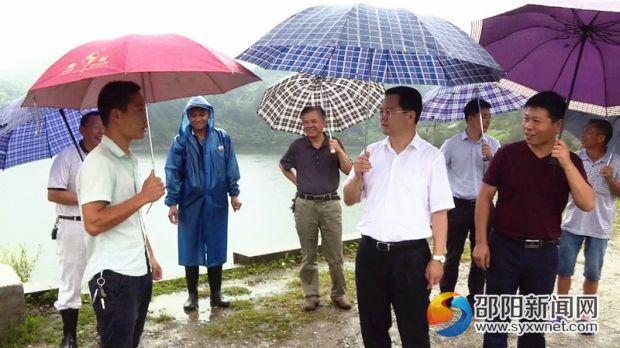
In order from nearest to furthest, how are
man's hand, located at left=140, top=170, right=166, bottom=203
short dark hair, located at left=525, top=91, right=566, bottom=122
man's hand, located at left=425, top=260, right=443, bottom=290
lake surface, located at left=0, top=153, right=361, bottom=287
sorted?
man's hand, located at left=140, top=170, right=166, bottom=203 → man's hand, located at left=425, top=260, right=443, bottom=290 → short dark hair, located at left=525, top=91, right=566, bottom=122 → lake surface, located at left=0, top=153, right=361, bottom=287

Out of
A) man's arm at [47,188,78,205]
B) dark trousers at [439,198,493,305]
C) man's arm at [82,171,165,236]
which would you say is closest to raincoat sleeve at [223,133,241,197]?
man's arm at [47,188,78,205]

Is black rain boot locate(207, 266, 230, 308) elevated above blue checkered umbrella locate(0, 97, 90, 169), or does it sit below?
below

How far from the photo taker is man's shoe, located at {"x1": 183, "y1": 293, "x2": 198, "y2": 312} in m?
3.89

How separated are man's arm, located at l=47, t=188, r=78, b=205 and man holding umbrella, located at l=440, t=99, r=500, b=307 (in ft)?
8.45

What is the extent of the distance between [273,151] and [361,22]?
13.9 m

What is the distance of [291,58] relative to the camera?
2.50 meters

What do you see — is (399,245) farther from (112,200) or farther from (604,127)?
(604,127)

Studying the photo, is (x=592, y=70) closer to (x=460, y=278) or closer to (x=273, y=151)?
(x=460, y=278)

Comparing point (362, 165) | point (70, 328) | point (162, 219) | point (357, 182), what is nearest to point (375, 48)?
point (362, 165)

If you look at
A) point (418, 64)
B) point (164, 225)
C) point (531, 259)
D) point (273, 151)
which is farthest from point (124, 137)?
point (273, 151)

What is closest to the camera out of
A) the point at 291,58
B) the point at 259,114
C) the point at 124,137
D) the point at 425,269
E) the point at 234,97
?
the point at 124,137

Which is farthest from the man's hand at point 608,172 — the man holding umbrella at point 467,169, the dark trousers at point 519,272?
the dark trousers at point 519,272

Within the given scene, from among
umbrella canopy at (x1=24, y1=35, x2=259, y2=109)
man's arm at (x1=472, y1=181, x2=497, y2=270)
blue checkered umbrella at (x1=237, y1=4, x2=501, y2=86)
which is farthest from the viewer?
man's arm at (x1=472, y1=181, x2=497, y2=270)

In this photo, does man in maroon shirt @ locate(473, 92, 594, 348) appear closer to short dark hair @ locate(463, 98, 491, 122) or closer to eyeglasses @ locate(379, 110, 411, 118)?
eyeglasses @ locate(379, 110, 411, 118)
